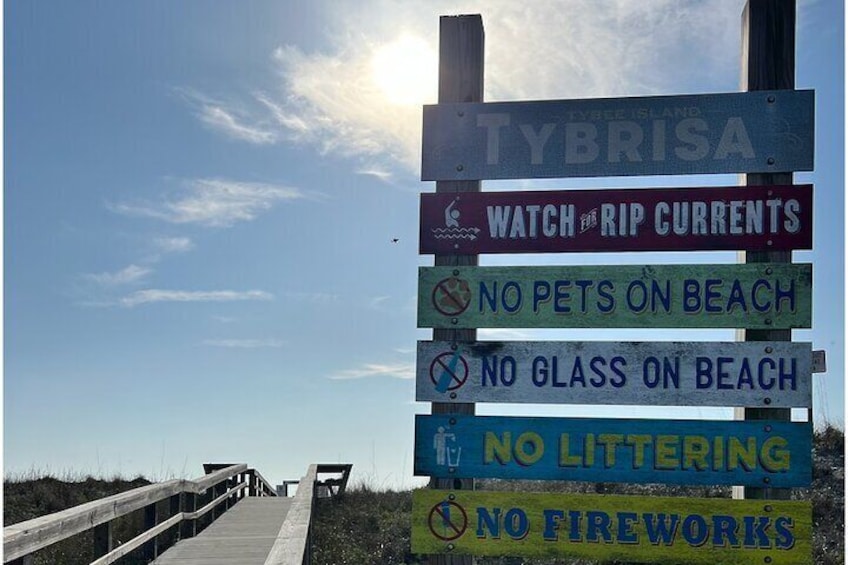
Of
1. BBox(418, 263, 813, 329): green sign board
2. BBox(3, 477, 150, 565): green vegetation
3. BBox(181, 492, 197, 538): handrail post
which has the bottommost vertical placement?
BBox(3, 477, 150, 565): green vegetation

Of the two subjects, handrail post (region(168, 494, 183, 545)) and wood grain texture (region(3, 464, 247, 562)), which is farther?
handrail post (region(168, 494, 183, 545))

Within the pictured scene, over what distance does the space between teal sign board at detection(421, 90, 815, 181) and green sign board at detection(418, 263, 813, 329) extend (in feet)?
2.62

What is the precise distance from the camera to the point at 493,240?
7246 mm

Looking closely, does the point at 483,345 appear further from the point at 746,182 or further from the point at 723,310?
the point at 746,182

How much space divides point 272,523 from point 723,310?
966 centimetres

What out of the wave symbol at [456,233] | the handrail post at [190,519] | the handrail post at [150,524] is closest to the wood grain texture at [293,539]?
the handrail post at [150,524]

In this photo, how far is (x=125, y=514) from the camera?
1030 cm

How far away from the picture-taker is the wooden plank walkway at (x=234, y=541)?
35.4 feet

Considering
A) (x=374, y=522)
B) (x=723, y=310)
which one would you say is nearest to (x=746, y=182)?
(x=723, y=310)

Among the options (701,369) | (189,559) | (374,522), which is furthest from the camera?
(374,522)

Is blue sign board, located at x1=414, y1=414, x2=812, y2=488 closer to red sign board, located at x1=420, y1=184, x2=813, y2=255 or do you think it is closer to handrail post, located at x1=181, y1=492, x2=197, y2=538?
red sign board, located at x1=420, y1=184, x2=813, y2=255

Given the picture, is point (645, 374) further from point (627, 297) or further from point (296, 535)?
point (296, 535)

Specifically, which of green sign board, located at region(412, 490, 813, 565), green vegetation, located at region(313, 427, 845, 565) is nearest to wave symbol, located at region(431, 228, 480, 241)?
green sign board, located at region(412, 490, 813, 565)

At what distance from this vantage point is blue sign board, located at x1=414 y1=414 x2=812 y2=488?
6918mm
